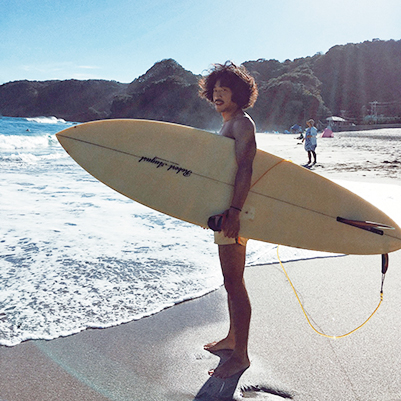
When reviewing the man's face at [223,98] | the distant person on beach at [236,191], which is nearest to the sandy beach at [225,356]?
the distant person on beach at [236,191]

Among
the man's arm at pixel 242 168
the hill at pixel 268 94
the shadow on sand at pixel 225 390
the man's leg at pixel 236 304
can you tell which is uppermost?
the hill at pixel 268 94

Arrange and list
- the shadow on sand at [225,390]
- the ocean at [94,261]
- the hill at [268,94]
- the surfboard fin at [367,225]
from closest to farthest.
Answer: the shadow on sand at [225,390] < the surfboard fin at [367,225] < the ocean at [94,261] < the hill at [268,94]

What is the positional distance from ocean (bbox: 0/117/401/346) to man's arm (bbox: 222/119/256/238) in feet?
3.15

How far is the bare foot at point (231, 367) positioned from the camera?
156cm

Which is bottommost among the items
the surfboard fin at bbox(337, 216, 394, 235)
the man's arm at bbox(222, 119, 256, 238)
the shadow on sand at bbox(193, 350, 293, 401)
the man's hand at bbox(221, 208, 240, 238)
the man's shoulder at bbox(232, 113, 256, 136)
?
the shadow on sand at bbox(193, 350, 293, 401)

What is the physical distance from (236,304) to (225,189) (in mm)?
526

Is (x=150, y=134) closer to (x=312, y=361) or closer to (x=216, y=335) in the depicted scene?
(x=216, y=335)

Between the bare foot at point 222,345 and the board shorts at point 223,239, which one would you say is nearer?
the board shorts at point 223,239

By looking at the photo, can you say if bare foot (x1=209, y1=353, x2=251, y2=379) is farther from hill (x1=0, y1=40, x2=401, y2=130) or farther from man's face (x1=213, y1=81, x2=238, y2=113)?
hill (x1=0, y1=40, x2=401, y2=130)

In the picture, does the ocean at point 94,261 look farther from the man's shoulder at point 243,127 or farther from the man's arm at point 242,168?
the man's shoulder at point 243,127

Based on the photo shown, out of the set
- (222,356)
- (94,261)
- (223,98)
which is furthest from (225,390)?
(94,261)

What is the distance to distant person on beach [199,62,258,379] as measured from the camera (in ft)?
4.84

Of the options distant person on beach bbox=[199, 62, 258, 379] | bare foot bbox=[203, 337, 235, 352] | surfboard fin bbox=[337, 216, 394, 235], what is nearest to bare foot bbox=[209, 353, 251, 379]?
distant person on beach bbox=[199, 62, 258, 379]

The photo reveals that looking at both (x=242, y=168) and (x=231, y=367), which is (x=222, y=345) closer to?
(x=231, y=367)
